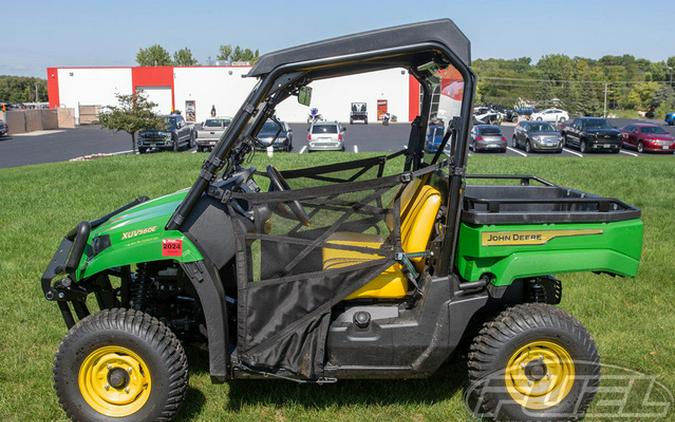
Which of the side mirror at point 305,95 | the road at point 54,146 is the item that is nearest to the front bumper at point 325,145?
the road at point 54,146

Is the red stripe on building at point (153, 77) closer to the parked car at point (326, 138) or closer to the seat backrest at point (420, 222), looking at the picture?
the parked car at point (326, 138)

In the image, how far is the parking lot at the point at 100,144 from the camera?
29188mm

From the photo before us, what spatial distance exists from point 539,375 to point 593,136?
2835 centimetres

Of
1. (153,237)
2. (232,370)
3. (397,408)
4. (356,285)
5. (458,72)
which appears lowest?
(397,408)

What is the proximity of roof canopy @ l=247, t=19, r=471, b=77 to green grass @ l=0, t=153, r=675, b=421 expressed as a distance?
2.08 meters

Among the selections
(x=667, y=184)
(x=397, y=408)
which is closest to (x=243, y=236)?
(x=397, y=408)

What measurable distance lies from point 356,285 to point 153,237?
1180 mm

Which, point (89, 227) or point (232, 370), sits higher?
point (89, 227)

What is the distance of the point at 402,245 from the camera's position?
12.9 ft

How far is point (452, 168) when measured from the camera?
3.71 metres

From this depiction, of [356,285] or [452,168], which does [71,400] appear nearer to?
[356,285]

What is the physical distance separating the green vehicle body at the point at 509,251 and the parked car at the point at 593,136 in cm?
2802

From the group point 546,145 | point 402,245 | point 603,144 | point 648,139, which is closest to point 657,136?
→ point 648,139

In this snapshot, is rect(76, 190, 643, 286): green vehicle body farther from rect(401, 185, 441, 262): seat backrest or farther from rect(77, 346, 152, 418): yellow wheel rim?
rect(77, 346, 152, 418): yellow wheel rim
